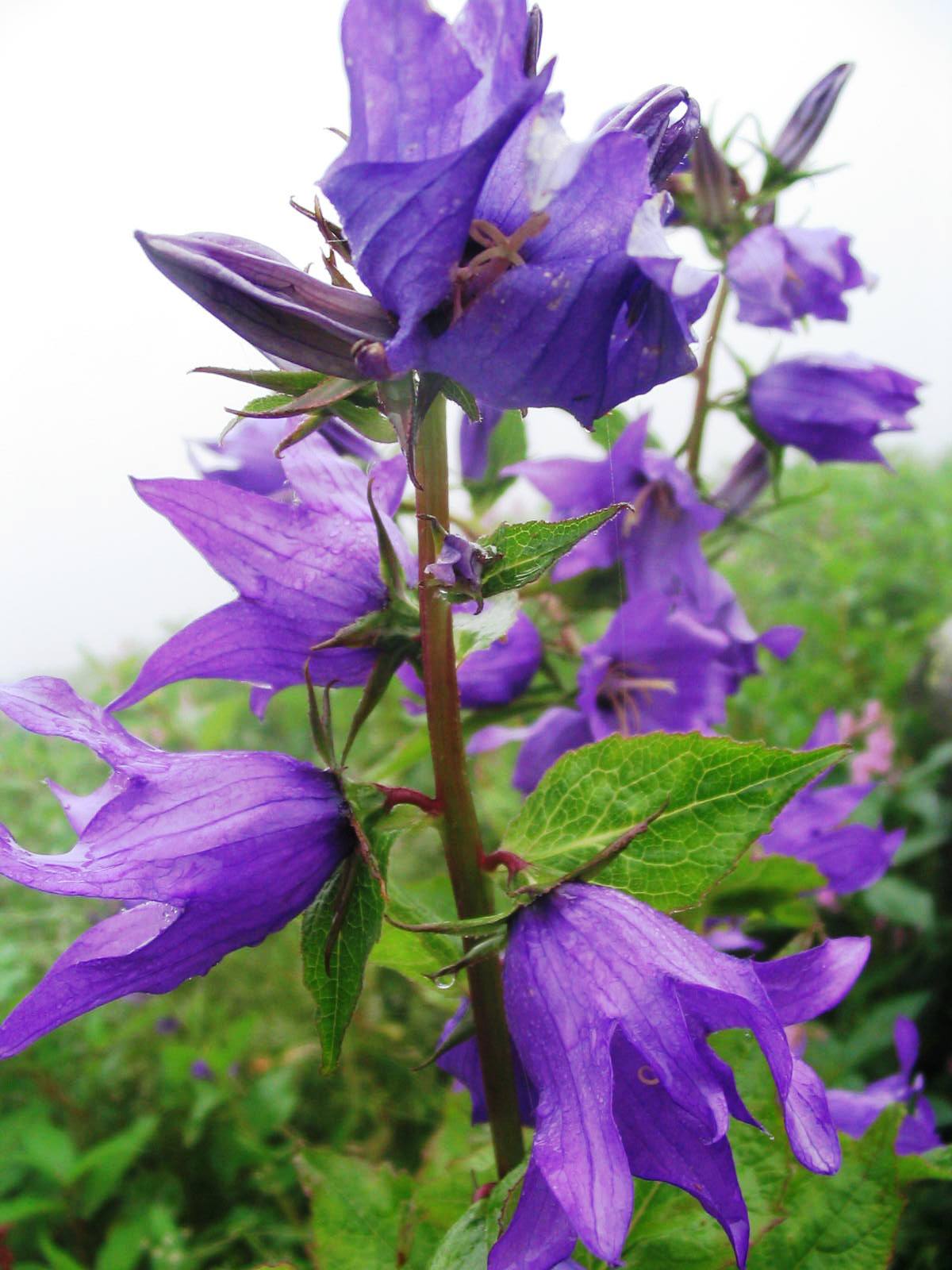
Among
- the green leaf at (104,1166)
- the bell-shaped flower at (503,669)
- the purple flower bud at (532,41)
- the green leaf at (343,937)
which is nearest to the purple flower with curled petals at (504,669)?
the bell-shaped flower at (503,669)

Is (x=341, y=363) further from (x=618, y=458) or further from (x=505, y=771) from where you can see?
(x=505, y=771)

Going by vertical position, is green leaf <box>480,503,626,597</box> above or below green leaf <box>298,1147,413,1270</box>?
above

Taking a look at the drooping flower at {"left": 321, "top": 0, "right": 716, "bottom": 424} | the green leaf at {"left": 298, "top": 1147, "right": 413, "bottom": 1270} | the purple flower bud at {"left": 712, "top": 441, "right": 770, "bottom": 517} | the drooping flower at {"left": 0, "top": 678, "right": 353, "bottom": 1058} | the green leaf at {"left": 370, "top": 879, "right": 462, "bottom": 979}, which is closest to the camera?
the drooping flower at {"left": 321, "top": 0, "right": 716, "bottom": 424}

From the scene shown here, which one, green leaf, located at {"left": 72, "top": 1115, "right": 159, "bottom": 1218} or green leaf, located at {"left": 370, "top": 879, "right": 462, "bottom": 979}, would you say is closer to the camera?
green leaf, located at {"left": 370, "top": 879, "right": 462, "bottom": 979}

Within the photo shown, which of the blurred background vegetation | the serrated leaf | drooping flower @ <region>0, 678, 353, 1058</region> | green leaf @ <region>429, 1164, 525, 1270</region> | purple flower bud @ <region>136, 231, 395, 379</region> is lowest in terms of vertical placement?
the blurred background vegetation

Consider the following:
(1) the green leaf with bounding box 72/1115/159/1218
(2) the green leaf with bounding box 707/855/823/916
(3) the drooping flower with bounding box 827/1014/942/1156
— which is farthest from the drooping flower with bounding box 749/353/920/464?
(1) the green leaf with bounding box 72/1115/159/1218

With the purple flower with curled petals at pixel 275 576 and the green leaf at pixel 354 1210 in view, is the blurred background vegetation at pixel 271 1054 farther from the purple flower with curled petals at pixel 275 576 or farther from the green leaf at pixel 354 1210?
the purple flower with curled petals at pixel 275 576

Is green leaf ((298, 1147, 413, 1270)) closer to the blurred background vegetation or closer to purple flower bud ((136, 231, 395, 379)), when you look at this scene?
the blurred background vegetation

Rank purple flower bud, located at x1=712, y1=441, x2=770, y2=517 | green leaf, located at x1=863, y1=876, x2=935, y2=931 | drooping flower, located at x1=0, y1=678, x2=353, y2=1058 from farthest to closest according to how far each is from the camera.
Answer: green leaf, located at x1=863, y1=876, x2=935, y2=931, purple flower bud, located at x1=712, y1=441, x2=770, y2=517, drooping flower, located at x1=0, y1=678, x2=353, y2=1058
